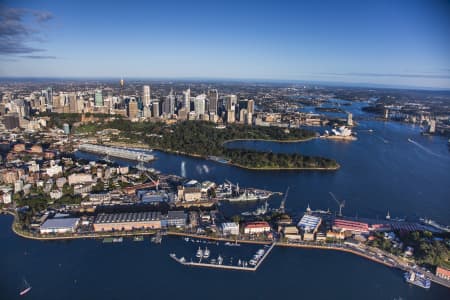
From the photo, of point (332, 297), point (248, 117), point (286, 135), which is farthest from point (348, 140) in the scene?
point (332, 297)

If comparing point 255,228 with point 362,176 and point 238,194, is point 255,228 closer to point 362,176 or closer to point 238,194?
point 238,194

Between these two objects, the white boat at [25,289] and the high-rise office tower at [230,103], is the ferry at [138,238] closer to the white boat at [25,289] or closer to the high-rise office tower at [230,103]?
the white boat at [25,289]

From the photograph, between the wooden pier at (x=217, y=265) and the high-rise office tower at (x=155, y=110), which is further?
the high-rise office tower at (x=155, y=110)

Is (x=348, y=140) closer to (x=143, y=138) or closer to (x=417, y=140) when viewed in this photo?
(x=417, y=140)

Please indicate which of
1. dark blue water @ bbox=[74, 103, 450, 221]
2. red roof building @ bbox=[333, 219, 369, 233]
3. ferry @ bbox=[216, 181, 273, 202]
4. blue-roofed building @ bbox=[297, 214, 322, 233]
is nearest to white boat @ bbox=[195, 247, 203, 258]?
dark blue water @ bbox=[74, 103, 450, 221]

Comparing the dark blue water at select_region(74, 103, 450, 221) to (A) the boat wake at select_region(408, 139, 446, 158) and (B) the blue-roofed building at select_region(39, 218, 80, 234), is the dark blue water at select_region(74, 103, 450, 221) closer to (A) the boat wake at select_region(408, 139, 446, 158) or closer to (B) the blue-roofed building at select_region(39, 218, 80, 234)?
(A) the boat wake at select_region(408, 139, 446, 158)

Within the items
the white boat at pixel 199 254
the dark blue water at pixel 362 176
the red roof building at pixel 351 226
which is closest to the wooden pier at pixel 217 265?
the white boat at pixel 199 254

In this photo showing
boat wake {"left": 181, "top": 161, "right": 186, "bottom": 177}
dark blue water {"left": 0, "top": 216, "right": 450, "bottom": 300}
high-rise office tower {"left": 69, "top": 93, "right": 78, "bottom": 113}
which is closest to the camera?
dark blue water {"left": 0, "top": 216, "right": 450, "bottom": 300}
